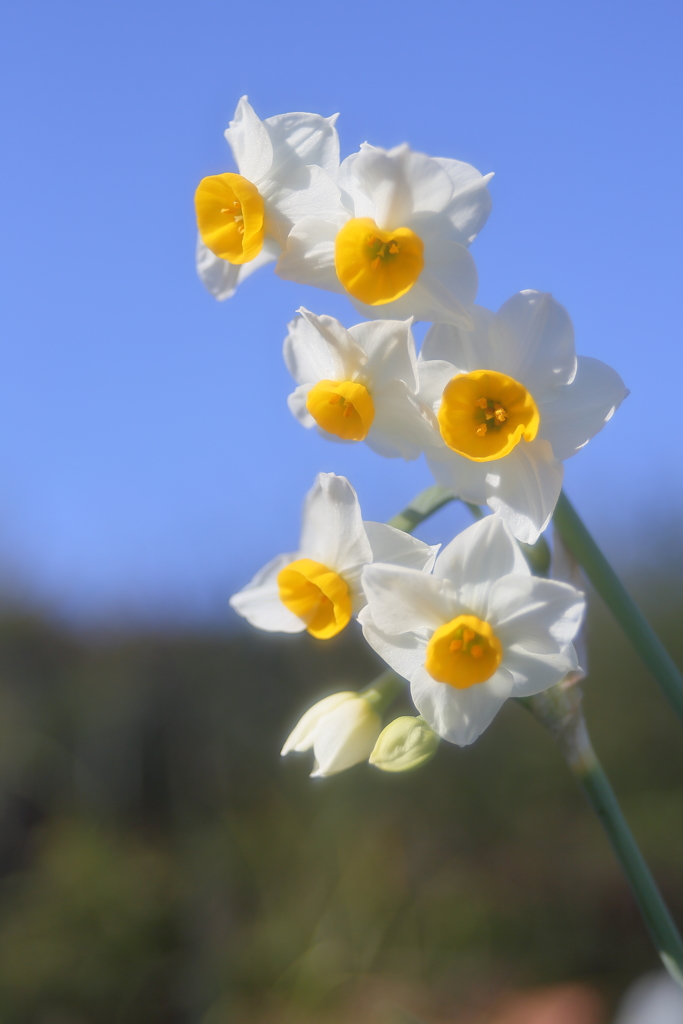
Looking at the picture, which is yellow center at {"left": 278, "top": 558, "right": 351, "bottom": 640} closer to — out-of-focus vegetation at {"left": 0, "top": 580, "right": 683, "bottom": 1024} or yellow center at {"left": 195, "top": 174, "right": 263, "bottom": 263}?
yellow center at {"left": 195, "top": 174, "right": 263, "bottom": 263}

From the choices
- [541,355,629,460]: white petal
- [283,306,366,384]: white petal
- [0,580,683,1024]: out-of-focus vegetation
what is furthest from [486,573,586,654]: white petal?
[0,580,683,1024]: out-of-focus vegetation

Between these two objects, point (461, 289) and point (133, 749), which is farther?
point (133, 749)

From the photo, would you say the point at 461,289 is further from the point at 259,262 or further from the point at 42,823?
the point at 42,823

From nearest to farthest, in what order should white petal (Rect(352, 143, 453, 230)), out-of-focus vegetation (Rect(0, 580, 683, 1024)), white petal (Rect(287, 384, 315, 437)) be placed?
white petal (Rect(352, 143, 453, 230)), white petal (Rect(287, 384, 315, 437)), out-of-focus vegetation (Rect(0, 580, 683, 1024))

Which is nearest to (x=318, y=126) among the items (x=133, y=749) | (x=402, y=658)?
(x=402, y=658)

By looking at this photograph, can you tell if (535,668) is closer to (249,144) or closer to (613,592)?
(613,592)
